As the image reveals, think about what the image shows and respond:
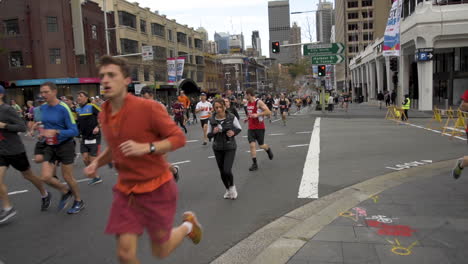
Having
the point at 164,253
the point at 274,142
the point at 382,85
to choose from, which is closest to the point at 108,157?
the point at 164,253

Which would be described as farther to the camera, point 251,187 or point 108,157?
point 251,187

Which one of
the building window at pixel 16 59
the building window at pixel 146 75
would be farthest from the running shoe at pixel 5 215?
the building window at pixel 146 75

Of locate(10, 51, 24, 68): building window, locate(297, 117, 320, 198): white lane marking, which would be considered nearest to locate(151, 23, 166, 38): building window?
locate(10, 51, 24, 68): building window

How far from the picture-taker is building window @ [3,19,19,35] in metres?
36.2

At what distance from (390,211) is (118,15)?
147 feet

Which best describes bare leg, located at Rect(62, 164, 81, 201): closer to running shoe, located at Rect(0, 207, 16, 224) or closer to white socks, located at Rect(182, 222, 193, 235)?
running shoe, located at Rect(0, 207, 16, 224)

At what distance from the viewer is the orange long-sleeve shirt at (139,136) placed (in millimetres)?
2834

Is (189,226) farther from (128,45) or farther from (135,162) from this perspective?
(128,45)

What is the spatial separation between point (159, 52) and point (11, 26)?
18330 mm

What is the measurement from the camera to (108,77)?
9.41 feet

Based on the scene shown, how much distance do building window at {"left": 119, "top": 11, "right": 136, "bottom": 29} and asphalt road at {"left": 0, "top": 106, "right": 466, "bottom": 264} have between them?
123ft

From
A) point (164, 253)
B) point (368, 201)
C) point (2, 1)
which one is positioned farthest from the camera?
point (2, 1)

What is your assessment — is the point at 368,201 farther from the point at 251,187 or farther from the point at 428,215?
the point at 251,187

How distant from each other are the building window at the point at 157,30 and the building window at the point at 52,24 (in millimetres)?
16917
